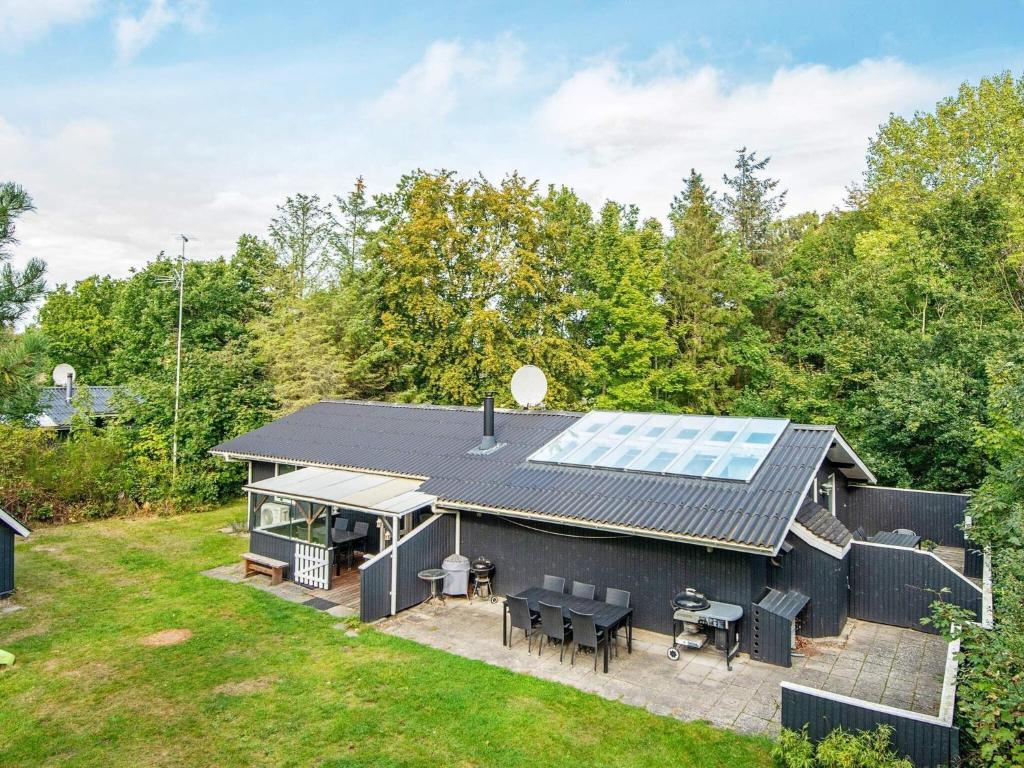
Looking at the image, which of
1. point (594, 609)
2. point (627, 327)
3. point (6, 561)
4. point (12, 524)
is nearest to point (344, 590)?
point (594, 609)

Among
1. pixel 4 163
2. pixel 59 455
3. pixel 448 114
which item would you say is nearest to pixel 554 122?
pixel 448 114

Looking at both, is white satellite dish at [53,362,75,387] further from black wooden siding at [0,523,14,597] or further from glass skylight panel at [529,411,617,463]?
glass skylight panel at [529,411,617,463]

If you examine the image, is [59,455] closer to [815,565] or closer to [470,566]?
[470,566]

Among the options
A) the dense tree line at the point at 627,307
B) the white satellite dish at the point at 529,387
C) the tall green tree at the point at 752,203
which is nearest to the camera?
the white satellite dish at the point at 529,387

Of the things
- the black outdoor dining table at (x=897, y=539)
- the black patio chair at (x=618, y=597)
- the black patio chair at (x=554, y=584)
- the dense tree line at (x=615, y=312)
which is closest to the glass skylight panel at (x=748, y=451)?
the black patio chair at (x=618, y=597)

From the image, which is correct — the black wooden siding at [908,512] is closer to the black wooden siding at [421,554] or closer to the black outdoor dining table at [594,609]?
the black outdoor dining table at [594,609]
